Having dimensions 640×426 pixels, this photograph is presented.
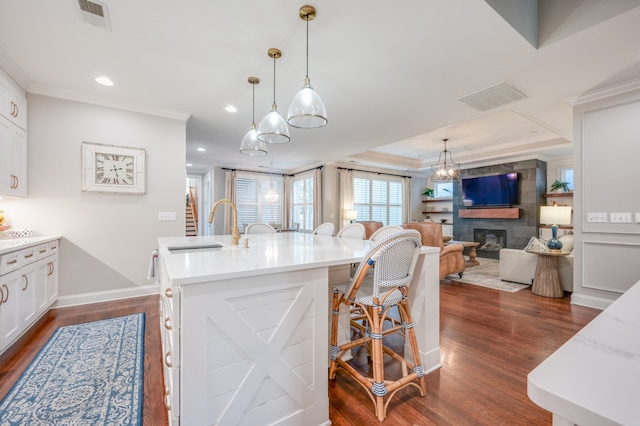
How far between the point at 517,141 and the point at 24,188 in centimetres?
820

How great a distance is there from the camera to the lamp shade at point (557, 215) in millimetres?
4141

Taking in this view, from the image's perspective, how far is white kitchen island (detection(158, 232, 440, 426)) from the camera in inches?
44.5

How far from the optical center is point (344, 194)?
7324 millimetres

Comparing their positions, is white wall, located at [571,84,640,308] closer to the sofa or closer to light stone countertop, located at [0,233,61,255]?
the sofa

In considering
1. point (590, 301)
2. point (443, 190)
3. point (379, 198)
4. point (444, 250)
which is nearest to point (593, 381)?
point (590, 301)

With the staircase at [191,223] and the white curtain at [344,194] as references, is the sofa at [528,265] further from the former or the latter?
the staircase at [191,223]

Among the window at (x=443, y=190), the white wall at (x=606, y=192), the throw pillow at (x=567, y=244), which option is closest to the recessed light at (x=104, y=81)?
the white wall at (x=606, y=192)

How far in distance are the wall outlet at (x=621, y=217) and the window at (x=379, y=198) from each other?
17.1 feet

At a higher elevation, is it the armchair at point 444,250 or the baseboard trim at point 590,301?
the armchair at point 444,250

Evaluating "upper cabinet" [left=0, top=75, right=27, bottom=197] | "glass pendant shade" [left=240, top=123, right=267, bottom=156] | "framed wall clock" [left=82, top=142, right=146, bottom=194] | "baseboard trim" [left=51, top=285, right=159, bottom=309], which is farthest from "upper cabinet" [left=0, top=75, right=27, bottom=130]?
"glass pendant shade" [left=240, top=123, right=267, bottom=156]

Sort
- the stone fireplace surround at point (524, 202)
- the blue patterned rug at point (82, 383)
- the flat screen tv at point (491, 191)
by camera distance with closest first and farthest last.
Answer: the blue patterned rug at point (82, 383)
the stone fireplace surround at point (524, 202)
the flat screen tv at point (491, 191)

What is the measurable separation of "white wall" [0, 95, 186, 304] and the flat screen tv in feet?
23.3

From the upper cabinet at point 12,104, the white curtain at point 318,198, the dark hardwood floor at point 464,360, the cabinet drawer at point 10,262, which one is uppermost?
the upper cabinet at point 12,104

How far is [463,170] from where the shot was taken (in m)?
7.71
